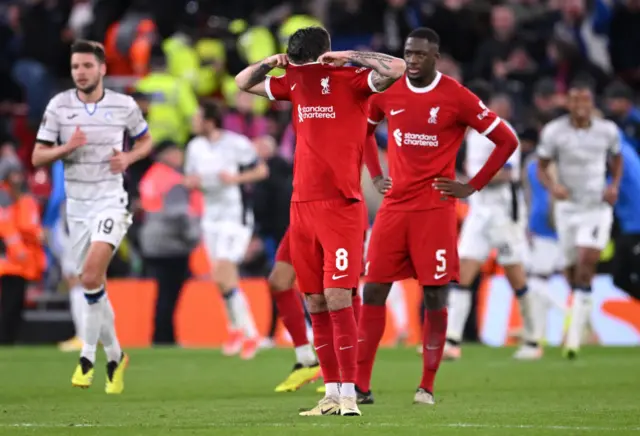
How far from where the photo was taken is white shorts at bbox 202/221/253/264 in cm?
1848

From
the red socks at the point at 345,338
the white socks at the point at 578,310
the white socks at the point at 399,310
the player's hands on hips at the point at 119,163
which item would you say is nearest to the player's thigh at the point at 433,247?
Answer: the red socks at the point at 345,338

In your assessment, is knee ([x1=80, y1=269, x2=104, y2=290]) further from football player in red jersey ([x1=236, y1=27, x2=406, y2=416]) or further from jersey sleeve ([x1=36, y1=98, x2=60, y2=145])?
football player in red jersey ([x1=236, y1=27, x2=406, y2=416])

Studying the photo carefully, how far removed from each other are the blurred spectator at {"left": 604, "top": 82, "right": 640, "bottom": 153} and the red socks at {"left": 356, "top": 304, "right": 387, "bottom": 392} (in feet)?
29.4

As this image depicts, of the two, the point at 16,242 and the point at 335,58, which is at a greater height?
the point at 335,58

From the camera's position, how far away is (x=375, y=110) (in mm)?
12047

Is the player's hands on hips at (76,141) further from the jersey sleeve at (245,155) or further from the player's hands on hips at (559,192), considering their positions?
the player's hands on hips at (559,192)

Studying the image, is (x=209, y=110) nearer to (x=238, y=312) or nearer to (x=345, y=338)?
(x=238, y=312)

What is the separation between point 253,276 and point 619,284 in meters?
6.60

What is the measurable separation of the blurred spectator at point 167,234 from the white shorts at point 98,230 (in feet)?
24.8

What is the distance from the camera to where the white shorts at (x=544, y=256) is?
64.0ft

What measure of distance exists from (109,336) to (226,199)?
5.75 meters

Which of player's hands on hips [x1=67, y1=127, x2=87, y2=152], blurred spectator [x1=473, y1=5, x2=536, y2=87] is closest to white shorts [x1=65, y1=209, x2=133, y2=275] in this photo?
player's hands on hips [x1=67, y1=127, x2=87, y2=152]

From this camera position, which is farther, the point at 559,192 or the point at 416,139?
the point at 559,192

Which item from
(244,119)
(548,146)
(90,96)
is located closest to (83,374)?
(90,96)
